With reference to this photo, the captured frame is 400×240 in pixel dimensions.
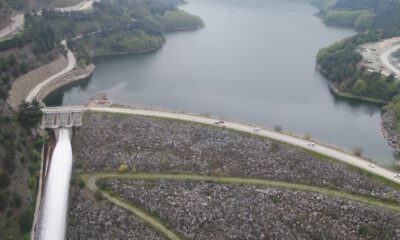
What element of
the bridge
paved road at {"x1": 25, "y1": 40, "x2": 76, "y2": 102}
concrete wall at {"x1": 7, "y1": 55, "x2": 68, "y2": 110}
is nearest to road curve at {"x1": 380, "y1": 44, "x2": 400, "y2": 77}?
the bridge

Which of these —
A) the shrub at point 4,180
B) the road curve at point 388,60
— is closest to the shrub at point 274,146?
the shrub at point 4,180

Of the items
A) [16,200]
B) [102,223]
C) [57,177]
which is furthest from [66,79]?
[102,223]

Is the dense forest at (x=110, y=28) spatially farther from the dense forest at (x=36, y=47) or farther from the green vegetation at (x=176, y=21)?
the green vegetation at (x=176, y=21)

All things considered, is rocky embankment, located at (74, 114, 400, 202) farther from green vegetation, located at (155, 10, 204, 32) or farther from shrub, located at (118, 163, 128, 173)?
green vegetation, located at (155, 10, 204, 32)

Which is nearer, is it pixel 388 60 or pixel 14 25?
pixel 14 25

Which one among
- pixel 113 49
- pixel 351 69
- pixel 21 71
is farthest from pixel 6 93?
pixel 351 69

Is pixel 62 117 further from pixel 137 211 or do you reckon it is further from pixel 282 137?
pixel 282 137

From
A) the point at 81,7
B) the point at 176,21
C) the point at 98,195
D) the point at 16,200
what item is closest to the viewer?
the point at 16,200
